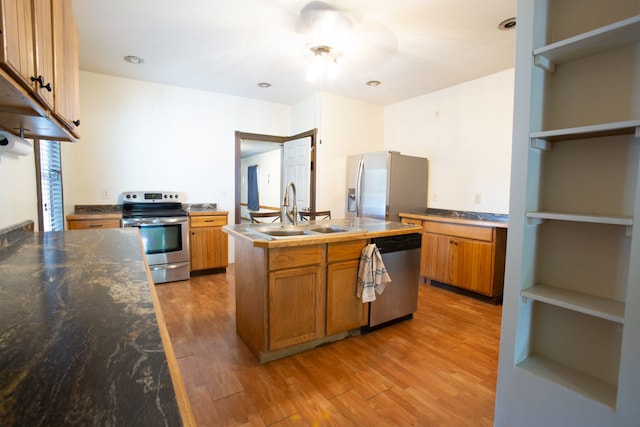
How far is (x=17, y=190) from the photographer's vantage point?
1935 mm

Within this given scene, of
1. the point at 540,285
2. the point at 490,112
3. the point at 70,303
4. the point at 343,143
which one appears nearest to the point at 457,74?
the point at 490,112

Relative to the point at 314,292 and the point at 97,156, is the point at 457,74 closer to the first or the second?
the point at 314,292

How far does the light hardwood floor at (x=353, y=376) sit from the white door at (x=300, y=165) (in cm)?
228

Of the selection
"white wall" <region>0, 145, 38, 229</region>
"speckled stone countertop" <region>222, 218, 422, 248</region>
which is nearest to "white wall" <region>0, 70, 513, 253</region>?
"white wall" <region>0, 145, 38, 229</region>

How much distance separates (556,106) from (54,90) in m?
2.21

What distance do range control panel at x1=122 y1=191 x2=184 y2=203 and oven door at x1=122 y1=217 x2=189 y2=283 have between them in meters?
0.44

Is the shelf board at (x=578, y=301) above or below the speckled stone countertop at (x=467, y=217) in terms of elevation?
below

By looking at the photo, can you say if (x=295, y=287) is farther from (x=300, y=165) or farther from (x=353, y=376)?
(x=300, y=165)

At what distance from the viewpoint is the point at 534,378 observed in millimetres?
1356

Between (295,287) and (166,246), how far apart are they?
2.38m

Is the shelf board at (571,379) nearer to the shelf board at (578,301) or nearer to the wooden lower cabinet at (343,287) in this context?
the shelf board at (578,301)

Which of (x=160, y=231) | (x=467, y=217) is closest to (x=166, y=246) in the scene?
(x=160, y=231)

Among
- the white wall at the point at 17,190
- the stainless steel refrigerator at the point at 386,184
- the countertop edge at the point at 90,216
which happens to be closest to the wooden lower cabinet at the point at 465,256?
the stainless steel refrigerator at the point at 386,184

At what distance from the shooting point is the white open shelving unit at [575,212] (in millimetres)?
1201
